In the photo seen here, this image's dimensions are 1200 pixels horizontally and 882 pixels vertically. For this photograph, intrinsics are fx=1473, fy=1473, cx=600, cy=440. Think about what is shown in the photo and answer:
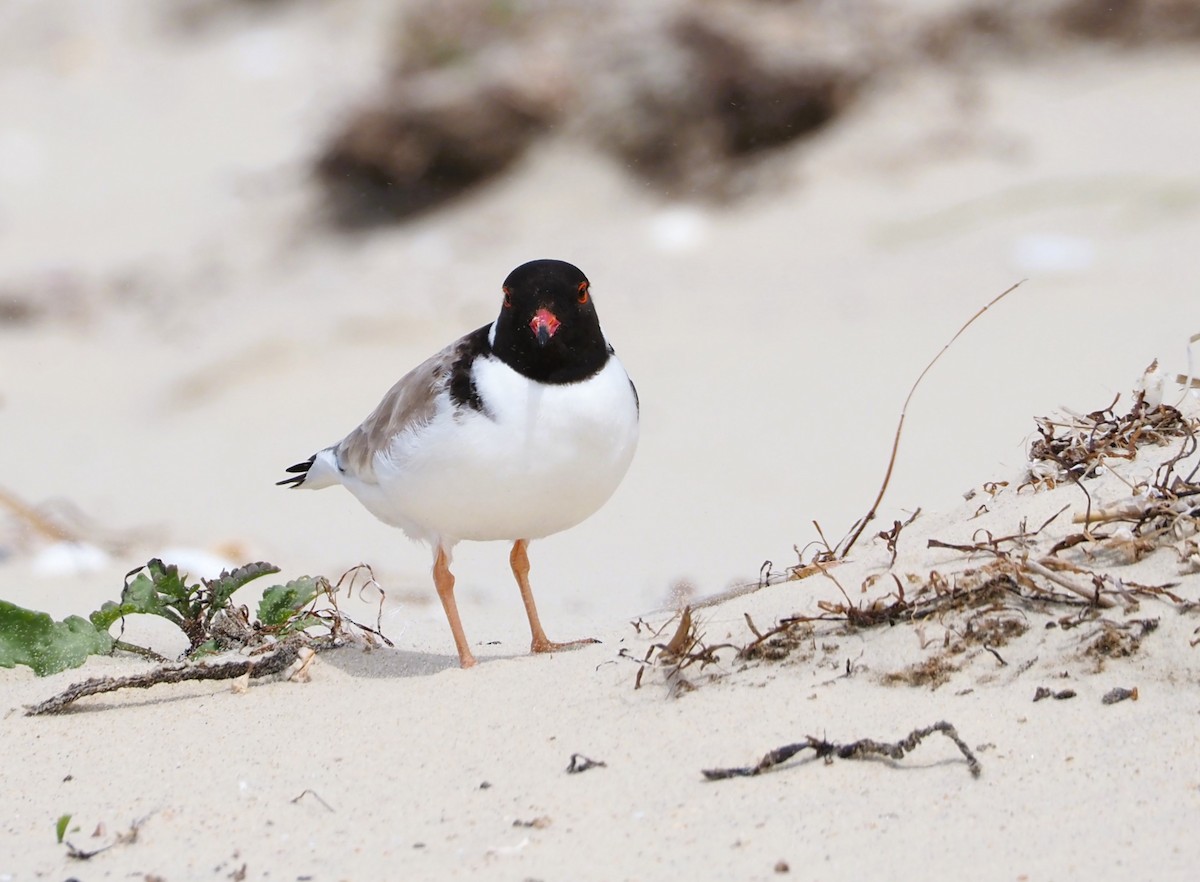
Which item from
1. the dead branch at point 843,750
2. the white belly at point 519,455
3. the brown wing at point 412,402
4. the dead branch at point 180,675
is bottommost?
the dead branch at point 843,750

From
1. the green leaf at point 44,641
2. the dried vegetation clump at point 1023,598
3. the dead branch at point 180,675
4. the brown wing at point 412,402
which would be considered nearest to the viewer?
the dried vegetation clump at point 1023,598

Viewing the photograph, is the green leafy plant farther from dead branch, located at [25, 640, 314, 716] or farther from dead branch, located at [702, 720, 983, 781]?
dead branch, located at [702, 720, 983, 781]

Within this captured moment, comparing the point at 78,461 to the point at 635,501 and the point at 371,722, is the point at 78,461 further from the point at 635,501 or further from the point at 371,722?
the point at 371,722

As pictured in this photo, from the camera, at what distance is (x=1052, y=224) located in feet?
32.5

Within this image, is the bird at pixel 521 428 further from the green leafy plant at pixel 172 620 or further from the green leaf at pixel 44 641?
the green leaf at pixel 44 641

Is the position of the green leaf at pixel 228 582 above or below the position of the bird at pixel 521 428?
below

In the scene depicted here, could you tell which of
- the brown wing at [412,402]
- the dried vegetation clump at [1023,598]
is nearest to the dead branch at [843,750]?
the dried vegetation clump at [1023,598]

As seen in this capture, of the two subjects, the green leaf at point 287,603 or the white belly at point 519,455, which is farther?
the green leaf at point 287,603

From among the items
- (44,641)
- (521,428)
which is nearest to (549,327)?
(521,428)

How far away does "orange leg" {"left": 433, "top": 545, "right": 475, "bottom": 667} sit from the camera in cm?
441

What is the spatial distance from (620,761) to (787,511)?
404cm

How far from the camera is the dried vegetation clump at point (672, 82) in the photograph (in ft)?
36.9

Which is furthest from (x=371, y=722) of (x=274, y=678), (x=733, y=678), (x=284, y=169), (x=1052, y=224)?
(x=284, y=169)

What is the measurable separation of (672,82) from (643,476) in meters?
4.56
